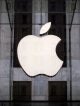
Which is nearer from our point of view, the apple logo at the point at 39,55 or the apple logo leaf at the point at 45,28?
the apple logo at the point at 39,55

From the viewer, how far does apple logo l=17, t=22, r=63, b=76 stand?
1147 cm

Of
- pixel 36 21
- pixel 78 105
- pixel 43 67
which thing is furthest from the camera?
pixel 36 21

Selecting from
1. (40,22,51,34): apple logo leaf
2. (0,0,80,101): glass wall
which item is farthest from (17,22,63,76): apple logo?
(0,0,80,101): glass wall

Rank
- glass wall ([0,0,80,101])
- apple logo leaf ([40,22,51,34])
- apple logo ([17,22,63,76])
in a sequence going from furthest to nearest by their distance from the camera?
apple logo leaf ([40,22,51,34]) → glass wall ([0,0,80,101]) → apple logo ([17,22,63,76])

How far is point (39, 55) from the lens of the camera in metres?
11.7

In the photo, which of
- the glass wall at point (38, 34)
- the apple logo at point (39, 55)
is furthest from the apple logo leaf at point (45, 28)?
the glass wall at point (38, 34)

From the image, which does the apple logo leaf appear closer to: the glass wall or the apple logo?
the apple logo

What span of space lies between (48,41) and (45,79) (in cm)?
206

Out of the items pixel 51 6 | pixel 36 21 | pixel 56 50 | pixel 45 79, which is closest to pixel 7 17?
pixel 36 21

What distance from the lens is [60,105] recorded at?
1080cm

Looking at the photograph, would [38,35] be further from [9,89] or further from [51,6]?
[9,89]

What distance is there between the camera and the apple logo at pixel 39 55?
11.5 meters

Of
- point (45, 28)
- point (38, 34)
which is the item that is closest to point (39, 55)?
point (38, 34)

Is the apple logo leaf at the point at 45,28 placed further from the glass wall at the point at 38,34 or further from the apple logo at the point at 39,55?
the glass wall at the point at 38,34
